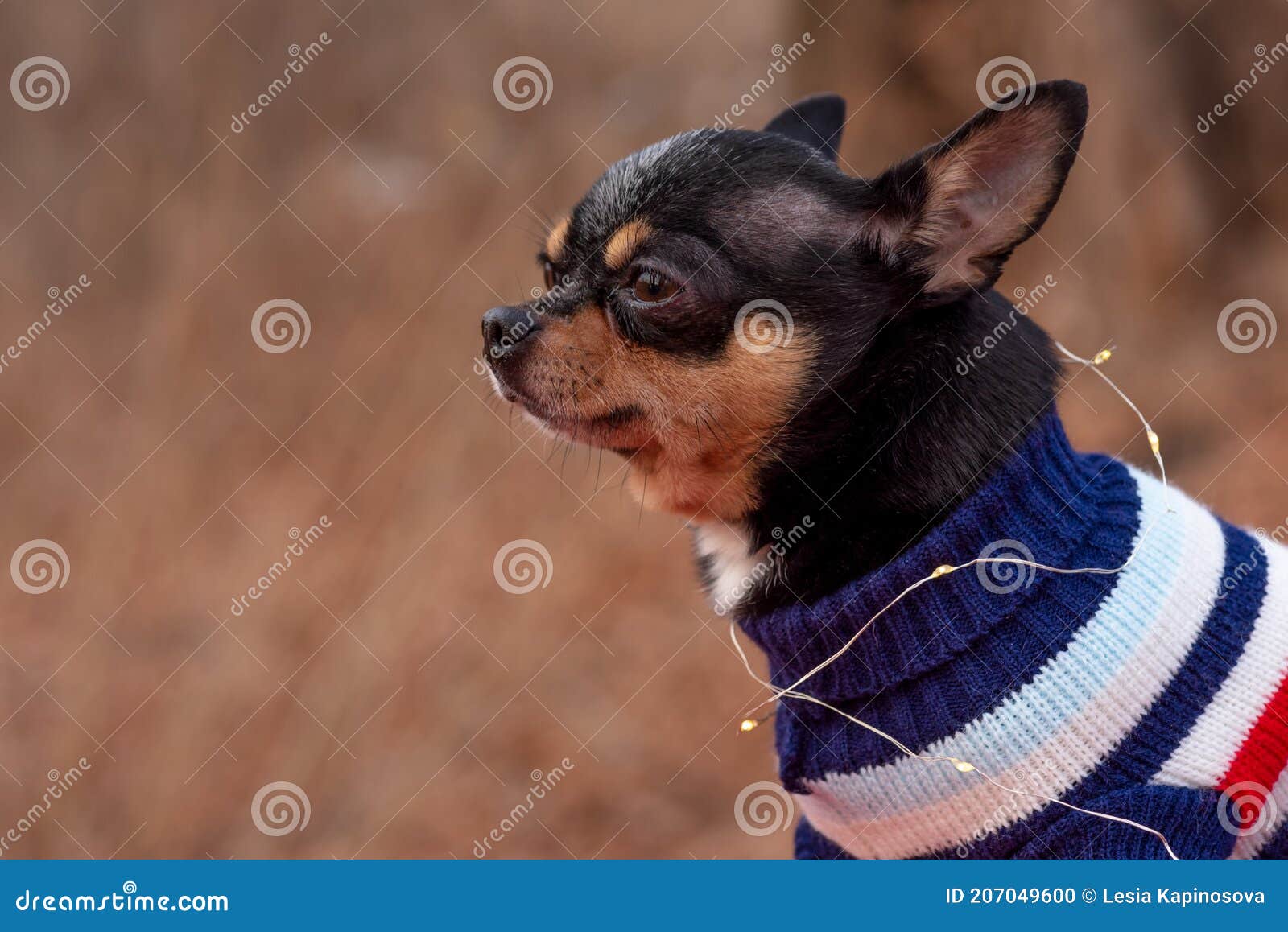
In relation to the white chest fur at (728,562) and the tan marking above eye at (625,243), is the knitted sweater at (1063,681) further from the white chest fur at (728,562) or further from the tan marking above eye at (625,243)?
the tan marking above eye at (625,243)

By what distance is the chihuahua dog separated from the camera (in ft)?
7.50

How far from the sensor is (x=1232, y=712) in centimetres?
229

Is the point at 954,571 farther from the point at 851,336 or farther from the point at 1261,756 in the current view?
the point at 1261,756

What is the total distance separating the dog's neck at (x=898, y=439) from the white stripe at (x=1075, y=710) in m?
0.39

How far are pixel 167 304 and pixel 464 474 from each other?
1.85 meters

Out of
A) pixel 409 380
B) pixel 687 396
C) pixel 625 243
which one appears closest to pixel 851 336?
pixel 687 396

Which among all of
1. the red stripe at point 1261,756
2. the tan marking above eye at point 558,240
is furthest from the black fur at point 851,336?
the red stripe at point 1261,756

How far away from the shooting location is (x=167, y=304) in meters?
6.03

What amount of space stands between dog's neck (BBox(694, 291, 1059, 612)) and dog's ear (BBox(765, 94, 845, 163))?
0.85m

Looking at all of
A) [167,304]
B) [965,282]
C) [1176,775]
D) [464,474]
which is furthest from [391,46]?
[1176,775]

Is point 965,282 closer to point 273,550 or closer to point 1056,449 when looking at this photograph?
point 1056,449

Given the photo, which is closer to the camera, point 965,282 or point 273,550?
point 965,282

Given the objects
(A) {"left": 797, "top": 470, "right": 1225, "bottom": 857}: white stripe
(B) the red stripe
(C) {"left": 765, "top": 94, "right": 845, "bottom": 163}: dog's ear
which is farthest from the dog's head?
(B) the red stripe

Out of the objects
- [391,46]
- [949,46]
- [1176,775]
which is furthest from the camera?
[391,46]
